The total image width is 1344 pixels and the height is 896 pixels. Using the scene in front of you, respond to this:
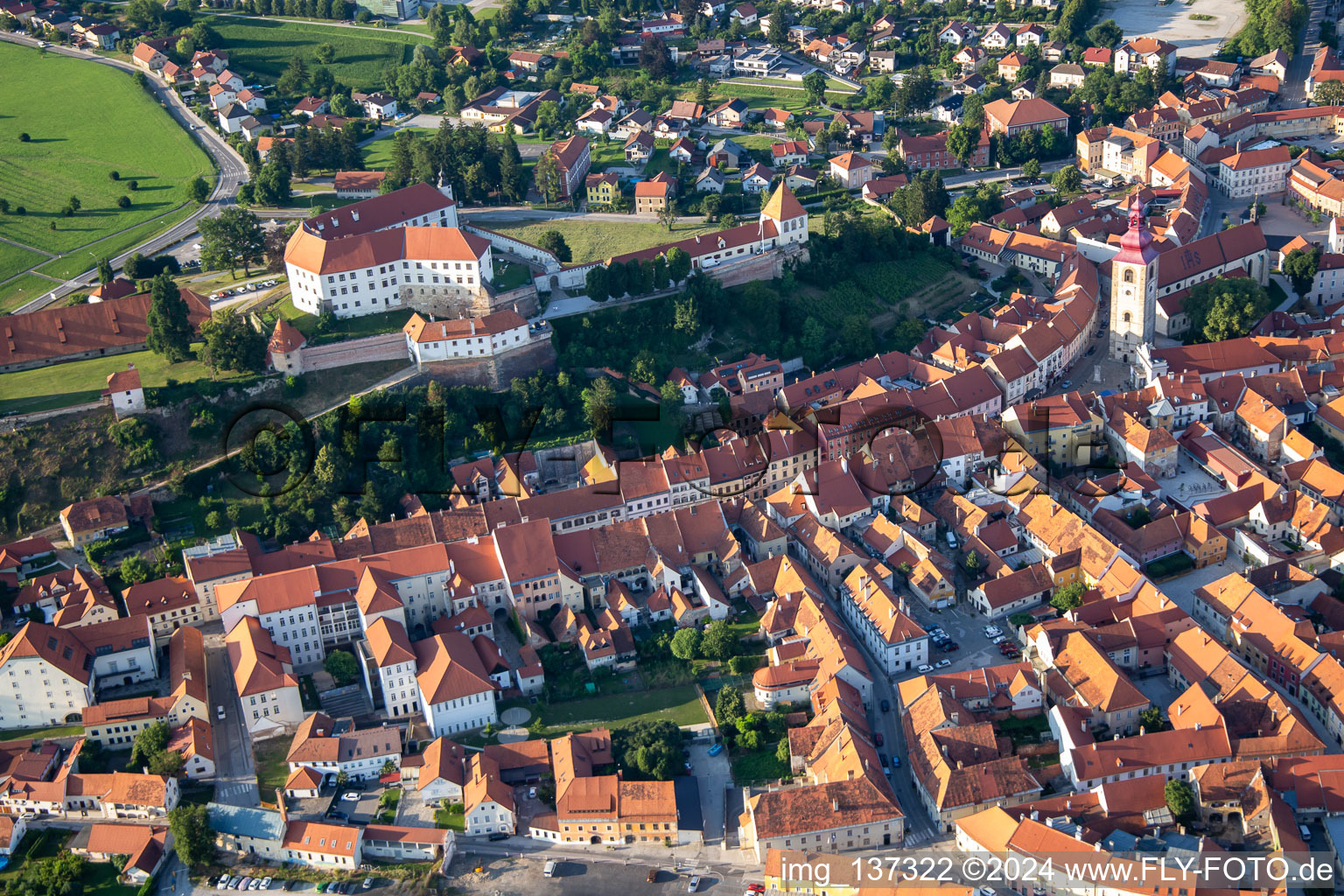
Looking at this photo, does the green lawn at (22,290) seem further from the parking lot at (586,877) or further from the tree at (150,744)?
the parking lot at (586,877)

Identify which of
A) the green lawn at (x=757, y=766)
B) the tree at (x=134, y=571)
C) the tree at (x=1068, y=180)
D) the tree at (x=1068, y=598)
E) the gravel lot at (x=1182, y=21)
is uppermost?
the gravel lot at (x=1182, y=21)

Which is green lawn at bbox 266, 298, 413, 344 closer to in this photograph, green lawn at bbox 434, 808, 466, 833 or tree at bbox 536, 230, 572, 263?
tree at bbox 536, 230, 572, 263

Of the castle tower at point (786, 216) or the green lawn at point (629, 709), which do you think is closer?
the green lawn at point (629, 709)

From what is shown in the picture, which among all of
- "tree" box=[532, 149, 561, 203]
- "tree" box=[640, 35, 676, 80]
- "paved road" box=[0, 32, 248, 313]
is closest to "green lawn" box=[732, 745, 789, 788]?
"tree" box=[532, 149, 561, 203]

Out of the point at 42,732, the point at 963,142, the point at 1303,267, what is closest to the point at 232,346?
the point at 42,732

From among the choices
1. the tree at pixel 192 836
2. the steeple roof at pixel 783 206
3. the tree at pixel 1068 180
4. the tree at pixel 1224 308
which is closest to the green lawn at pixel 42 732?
the tree at pixel 192 836

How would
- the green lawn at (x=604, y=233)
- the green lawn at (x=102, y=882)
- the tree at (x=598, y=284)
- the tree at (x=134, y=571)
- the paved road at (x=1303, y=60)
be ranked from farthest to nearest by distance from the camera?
1. the paved road at (x=1303, y=60)
2. the green lawn at (x=604, y=233)
3. the tree at (x=598, y=284)
4. the tree at (x=134, y=571)
5. the green lawn at (x=102, y=882)

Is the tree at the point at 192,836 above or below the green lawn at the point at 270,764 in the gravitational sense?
above

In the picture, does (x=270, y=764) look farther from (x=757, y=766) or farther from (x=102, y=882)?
(x=757, y=766)
